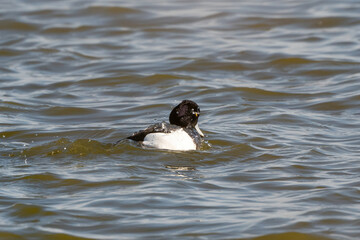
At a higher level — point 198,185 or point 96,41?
point 96,41

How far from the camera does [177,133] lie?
957cm

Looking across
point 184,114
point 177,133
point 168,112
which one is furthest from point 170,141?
point 168,112

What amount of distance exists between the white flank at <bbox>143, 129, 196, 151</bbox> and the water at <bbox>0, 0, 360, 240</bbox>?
128 millimetres

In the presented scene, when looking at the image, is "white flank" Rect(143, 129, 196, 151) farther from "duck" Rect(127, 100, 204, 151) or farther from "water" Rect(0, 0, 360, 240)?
"water" Rect(0, 0, 360, 240)

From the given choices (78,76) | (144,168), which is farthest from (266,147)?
(78,76)

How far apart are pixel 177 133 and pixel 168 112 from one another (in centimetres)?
233

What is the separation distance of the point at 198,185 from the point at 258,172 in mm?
905

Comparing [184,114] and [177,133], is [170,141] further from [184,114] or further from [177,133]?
[184,114]

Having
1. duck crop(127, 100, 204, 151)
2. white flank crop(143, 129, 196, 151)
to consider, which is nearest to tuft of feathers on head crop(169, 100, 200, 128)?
duck crop(127, 100, 204, 151)

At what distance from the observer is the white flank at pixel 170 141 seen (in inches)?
370

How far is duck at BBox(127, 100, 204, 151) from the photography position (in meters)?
9.42

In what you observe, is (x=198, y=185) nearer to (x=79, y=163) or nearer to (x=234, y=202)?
(x=234, y=202)

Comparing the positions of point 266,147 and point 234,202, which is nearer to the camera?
point 234,202

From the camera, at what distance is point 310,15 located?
17.7m
